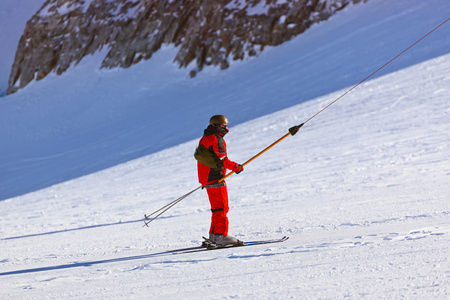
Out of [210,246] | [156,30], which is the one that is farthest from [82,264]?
[156,30]

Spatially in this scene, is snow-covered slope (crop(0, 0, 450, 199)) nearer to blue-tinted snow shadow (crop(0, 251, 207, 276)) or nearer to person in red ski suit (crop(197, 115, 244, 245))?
blue-tinted snow shadow (crop(0, 251, 207, 276))

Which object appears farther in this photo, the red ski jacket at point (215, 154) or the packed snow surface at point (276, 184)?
the red ski jacket at point (215, 154)

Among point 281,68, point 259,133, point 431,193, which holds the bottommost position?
point 431,193

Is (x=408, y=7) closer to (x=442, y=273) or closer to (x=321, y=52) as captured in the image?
(x=321, y=52)

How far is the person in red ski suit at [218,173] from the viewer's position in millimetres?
5176

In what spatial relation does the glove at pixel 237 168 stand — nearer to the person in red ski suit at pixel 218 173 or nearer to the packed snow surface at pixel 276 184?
the person in red ski suit at pixel 218 173

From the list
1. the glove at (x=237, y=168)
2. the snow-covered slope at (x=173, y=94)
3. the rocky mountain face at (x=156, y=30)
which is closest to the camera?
the glove at (x=237, y=168)

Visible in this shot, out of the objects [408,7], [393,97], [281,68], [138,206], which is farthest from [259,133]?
[408,7]

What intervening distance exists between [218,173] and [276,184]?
12.0 ft

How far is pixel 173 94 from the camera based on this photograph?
87.0ft

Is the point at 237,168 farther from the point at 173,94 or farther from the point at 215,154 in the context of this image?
the point at 173,94

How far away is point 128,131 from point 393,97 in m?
11.6

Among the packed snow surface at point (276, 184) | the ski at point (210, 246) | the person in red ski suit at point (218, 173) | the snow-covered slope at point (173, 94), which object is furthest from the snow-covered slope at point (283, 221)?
the snow-covered slope at point (173, 94)

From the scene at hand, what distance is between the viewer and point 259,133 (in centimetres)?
1450
